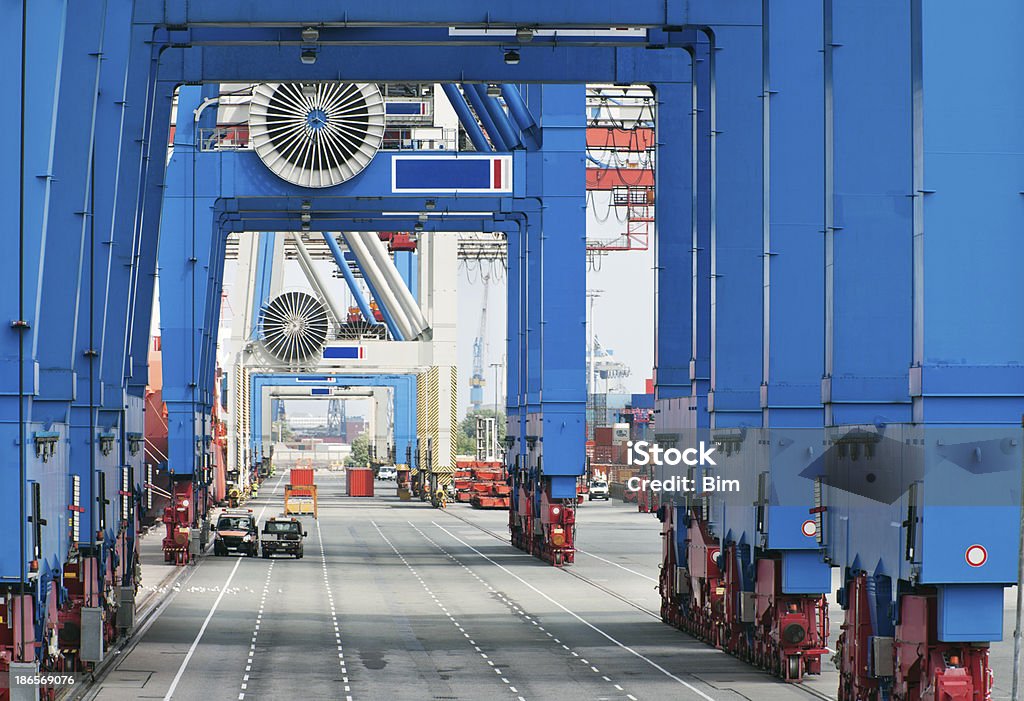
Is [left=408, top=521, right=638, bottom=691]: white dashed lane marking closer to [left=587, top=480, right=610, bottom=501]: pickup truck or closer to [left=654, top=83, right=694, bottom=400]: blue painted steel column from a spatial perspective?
[left=654, top=83, right=694, bottom=400]: blue painted steel column

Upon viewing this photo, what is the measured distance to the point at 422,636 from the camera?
125 ft

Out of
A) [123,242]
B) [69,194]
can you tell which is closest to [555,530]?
[123,242]

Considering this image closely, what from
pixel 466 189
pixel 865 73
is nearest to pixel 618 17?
pixel 865 73

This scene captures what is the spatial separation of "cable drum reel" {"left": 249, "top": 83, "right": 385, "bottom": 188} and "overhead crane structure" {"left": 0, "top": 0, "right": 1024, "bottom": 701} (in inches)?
400

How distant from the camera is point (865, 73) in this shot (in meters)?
27.3

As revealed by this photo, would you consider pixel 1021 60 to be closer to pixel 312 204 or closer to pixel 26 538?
pixel 26 538

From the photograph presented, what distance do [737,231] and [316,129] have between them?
22.0 m

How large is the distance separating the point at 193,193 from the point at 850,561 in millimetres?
36152

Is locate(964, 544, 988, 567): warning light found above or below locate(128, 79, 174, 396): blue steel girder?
below

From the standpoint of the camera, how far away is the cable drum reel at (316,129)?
53156 mm

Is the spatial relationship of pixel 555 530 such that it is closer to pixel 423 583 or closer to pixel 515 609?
pixel 423 583

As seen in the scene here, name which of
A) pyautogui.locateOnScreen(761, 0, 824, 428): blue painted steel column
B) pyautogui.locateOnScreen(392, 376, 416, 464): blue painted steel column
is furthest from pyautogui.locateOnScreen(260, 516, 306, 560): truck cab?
pyautogui.locateOnScreen(392, 376, 416, 464): blue painted steel column

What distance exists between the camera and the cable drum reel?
5316cm
